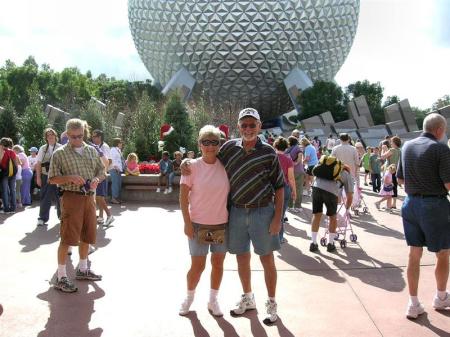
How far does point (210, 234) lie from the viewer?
189 inches

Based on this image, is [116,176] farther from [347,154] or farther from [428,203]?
[428,203]

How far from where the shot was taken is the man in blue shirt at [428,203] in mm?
4820

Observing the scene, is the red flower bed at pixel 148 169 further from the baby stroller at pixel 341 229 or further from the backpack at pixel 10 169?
the baby stroller at pixel 341 229

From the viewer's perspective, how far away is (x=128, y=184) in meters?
13.3

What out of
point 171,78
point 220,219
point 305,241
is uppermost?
point 171,78

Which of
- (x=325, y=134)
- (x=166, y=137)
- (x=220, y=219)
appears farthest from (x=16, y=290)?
(x=325, y=134)

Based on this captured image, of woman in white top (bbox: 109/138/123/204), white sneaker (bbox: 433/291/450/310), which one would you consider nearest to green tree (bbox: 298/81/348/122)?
woman in white top (bbox: 109/138/123/204)

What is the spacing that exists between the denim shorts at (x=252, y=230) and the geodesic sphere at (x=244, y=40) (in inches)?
1653

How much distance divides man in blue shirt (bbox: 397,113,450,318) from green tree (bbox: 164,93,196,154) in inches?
574

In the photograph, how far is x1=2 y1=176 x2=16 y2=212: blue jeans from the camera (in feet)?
35.8

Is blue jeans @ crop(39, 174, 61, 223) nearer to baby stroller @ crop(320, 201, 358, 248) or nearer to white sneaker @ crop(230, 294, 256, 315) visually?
baby stroller @ crop(320, 201, 358, 248)

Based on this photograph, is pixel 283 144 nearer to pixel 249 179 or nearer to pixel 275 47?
pixel 249 179

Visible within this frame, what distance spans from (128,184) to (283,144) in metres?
6.21

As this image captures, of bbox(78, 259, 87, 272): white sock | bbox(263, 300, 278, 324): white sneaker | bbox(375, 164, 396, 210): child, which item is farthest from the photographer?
bbox(375, 164, 396, 210): child
